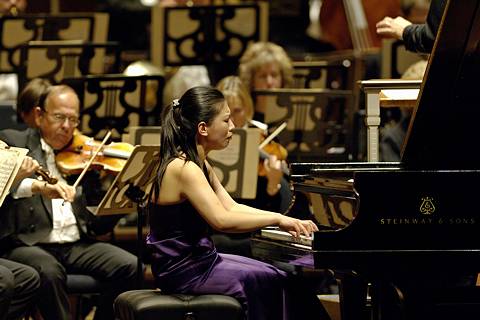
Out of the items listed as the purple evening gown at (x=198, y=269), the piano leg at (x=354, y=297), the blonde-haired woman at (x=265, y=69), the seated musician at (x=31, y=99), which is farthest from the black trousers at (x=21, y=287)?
the blonde-haired woman at (x=265, y=69)

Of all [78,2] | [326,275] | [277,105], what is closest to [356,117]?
[277,105]

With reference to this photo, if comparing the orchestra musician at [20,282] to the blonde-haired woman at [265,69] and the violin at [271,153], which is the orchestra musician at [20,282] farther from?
the blonde-haired woman at [265,69]

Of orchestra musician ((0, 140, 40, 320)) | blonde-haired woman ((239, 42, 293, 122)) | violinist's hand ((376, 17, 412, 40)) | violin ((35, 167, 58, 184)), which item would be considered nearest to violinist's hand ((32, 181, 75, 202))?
violin ((35, 167, 58, 184))

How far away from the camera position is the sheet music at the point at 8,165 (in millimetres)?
3900

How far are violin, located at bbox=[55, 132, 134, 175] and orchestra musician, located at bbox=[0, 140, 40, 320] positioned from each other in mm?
376

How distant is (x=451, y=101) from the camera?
325cm

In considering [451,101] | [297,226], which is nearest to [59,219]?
[297,226]

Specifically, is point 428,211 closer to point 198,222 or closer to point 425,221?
point 425,221

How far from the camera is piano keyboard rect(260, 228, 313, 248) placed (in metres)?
3.52

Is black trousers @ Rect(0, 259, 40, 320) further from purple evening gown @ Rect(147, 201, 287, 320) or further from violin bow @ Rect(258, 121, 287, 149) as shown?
violin bow @ Rect(258, 121, 287, 149)

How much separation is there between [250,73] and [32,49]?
1258 mm

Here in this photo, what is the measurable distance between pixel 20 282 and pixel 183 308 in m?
0.97

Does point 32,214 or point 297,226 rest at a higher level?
point 297,226

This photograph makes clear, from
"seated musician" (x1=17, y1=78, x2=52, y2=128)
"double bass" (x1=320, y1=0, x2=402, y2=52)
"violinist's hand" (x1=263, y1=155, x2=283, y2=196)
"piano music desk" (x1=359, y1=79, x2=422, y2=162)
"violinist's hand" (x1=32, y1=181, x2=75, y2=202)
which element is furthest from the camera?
"double bass" (x1=320, y1=0, x2=402, y2=52)
